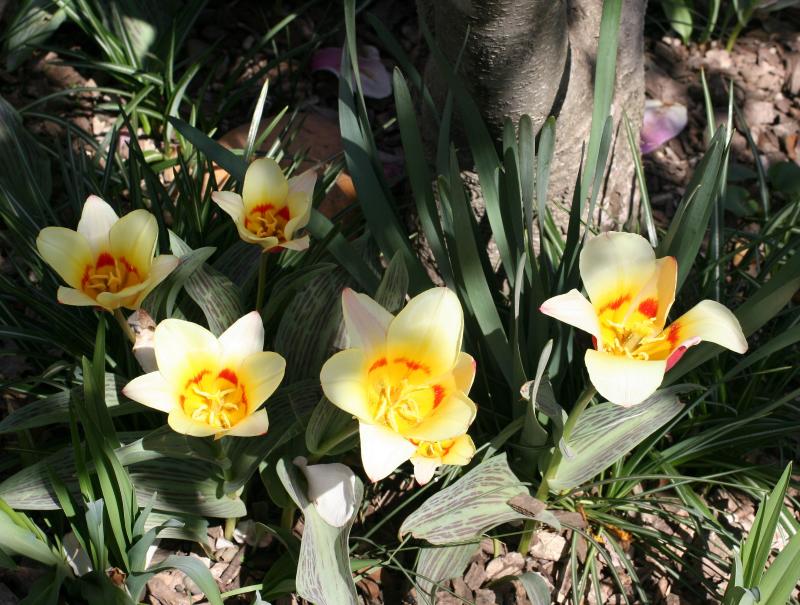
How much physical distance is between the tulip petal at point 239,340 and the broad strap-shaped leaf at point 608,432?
653mm

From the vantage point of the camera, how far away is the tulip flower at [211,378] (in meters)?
1.23

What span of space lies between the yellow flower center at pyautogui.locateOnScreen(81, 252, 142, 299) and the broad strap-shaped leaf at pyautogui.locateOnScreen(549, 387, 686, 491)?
2.80 ft

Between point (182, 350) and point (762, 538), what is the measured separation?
1.04 m

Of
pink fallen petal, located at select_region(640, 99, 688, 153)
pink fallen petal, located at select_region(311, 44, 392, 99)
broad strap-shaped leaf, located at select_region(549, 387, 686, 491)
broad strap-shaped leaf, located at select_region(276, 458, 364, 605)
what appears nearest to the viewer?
broad strap-shaped leaf, located at select_region(276, 458, 364, 605)


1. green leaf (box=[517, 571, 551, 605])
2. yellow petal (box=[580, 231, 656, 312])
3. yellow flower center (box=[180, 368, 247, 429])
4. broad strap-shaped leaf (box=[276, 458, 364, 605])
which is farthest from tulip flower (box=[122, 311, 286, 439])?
green leaf (box=[517, 571, 551, 605])

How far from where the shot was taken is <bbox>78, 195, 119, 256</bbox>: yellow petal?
142cm

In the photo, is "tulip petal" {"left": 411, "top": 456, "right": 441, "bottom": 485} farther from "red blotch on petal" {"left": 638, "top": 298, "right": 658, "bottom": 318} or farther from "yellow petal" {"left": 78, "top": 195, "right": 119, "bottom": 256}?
"yellow petal" {"left": 78, "top": 195, "right": 119, "bottom": 256}

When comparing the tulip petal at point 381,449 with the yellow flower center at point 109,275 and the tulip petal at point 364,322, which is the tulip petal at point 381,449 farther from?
the yellow flower center at point 109,275

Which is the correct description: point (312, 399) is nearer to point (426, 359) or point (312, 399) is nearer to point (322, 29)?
point (426, 359)

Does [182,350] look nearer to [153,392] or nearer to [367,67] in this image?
[153,392]

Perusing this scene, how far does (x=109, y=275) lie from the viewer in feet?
4.65

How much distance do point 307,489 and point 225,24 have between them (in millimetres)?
1900

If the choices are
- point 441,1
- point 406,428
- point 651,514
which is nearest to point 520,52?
point 441,1

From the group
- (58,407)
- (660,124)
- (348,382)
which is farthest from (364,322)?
(660,124)
